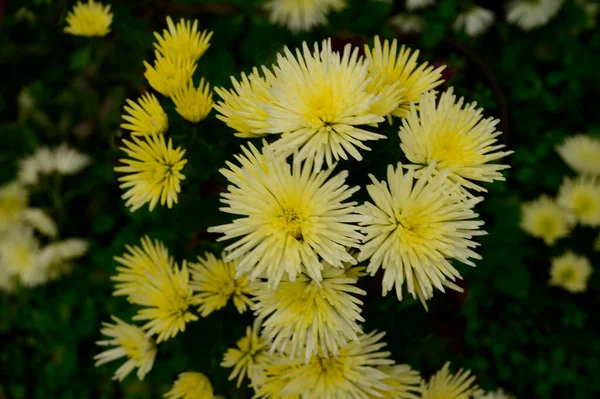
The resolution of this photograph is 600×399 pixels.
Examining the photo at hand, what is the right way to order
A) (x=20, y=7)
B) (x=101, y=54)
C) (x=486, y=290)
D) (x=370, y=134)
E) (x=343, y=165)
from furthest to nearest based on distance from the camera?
1. (x=101, y=54)
2. (x=486, y=290)
3. (x=20, y=7)
4. (x=343, y=165)
5. (x=370, y=134)

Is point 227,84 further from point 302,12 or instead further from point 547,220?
point 547,220

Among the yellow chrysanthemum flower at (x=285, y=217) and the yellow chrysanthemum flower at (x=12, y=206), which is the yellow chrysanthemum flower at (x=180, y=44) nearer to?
the yellow chrysanthemum flower at (x=285, y=217)

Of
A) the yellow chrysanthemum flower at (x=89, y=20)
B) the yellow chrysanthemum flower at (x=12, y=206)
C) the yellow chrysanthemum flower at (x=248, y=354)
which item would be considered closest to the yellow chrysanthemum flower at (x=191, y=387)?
the yellow chrysanthemum flower at (x=248, y=354)

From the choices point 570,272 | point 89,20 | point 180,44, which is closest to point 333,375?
point 180,44

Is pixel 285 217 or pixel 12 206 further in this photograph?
pixel 12 206

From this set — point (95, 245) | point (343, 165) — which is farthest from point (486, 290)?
point (95, 245)

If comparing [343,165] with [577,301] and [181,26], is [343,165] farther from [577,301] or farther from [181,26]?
[577,301]
